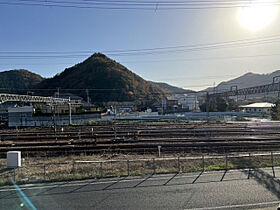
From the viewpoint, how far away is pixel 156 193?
6.32 m

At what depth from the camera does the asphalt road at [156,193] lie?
18.5 feet

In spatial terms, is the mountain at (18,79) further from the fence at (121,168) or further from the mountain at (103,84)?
the fence at (121,168)

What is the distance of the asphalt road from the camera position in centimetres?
564

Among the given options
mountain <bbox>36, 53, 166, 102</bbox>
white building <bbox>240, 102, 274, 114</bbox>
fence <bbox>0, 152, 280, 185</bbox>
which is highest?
mountain <bbox>36, 53, 166, 102</bbox>

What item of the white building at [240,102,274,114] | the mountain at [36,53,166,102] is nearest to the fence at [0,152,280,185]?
the white building at [240,102,274,114]

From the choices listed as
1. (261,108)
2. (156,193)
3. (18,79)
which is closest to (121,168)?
(156,193)

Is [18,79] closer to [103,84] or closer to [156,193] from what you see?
[103,84]

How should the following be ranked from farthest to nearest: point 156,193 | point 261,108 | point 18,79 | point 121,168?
point 18,79
point 261,108
point 121,168
point 156,193

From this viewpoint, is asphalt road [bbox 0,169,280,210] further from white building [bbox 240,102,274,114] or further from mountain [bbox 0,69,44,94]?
mountain [bbox 0,69,44,94]

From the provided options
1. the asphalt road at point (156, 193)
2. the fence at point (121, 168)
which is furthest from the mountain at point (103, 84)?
the asphalt road at point (156, 193)

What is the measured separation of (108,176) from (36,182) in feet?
9.59

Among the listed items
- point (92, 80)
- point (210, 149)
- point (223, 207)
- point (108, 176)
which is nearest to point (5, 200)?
point (108, 176)

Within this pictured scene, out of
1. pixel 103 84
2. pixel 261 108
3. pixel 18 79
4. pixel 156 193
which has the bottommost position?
pixel 156 193

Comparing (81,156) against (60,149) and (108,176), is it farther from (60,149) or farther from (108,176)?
(108,176)
